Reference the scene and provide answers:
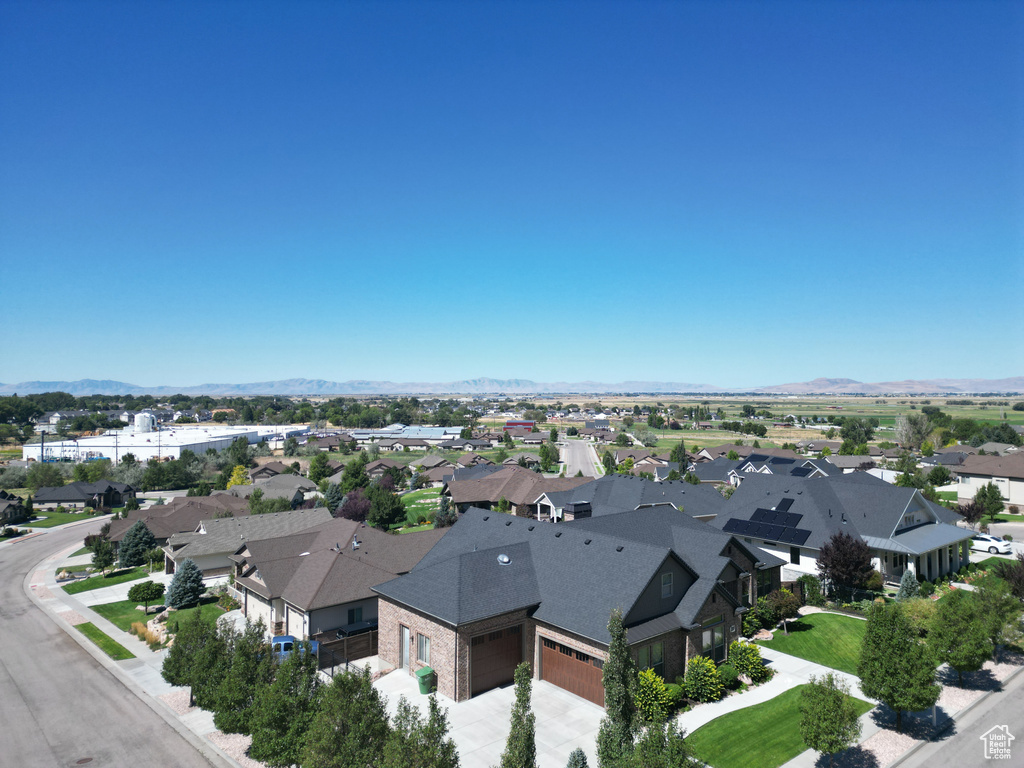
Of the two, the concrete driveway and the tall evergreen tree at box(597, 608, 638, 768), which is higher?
the tall evergreen tree at box(597, 608, 638, 768)

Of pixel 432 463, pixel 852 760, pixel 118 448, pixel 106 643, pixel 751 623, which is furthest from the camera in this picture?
pixel 118 448

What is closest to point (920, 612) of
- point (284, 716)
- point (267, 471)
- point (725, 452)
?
point (284, 716)

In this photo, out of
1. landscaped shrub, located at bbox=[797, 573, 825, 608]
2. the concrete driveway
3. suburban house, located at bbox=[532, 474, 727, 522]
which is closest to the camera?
the concrete driveway

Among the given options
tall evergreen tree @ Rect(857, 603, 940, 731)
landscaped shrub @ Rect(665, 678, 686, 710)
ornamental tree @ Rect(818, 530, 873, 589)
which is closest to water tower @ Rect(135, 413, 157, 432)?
ornamental tree @ Rect(818, 530, 873, 589)

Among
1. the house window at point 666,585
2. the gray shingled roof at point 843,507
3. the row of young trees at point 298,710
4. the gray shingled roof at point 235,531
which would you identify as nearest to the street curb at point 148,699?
the row of young trees at point 298,710

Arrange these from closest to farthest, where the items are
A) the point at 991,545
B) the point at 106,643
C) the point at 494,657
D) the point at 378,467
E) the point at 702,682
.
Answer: the point at 702,682 → the point at 494,657 → the point at 106,643 → the point at 991,545 → the point at 378,467

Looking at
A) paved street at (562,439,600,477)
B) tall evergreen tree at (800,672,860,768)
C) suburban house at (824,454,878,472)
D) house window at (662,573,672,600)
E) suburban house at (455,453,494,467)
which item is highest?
house window at (662,573,672,600)

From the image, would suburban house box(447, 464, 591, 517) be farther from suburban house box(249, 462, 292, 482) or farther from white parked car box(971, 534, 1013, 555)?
suburban house box(249, 462, 292, 482)

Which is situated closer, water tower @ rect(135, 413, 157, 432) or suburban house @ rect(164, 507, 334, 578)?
suburban house @ rect(164, 507, 334, 578)

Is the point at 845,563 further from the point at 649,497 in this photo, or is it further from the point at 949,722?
the point at 649,497
